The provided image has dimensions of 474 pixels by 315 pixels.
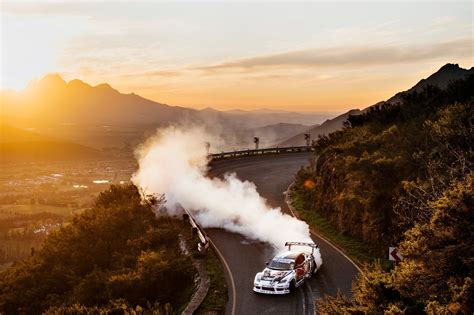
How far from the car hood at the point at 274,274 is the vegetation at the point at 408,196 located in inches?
98.4

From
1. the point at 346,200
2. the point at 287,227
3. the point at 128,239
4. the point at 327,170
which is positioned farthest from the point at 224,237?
the point at 327,170

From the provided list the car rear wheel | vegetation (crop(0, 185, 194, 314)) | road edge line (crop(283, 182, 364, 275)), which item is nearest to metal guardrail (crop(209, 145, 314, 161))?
road edge line (crop(283, 182, 364, 275))

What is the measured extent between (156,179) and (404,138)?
20.8m

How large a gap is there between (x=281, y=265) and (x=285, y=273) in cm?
59

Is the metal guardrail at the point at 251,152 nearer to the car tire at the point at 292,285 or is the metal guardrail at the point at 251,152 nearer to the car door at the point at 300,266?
the car door at the point at 300,266

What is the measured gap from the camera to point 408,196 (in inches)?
968

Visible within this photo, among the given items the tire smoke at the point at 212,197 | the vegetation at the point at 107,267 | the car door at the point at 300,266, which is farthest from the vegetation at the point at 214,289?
the tire smoke at the point at 212,197

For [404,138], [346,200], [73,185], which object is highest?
[404,138]

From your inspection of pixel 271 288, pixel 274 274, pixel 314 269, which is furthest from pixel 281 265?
pixel 314 269

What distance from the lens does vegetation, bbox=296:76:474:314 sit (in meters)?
12.5

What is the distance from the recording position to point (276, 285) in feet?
67.9

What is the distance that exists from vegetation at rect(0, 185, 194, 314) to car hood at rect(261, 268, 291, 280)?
3.81 m

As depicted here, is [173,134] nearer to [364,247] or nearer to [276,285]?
[364,247]

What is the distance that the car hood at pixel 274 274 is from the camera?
2103 cm
